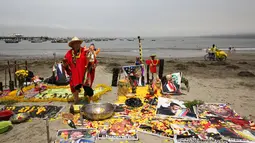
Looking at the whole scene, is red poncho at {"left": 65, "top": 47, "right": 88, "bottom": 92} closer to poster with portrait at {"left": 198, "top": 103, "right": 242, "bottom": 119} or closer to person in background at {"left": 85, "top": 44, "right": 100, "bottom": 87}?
person in background at {"left": 85, "top": 44, "right": 100, "bottom": 87}

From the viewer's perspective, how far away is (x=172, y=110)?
19.0 ft

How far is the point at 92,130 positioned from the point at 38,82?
4.45 meters

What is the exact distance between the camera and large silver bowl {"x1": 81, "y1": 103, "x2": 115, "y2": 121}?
514 centimetres

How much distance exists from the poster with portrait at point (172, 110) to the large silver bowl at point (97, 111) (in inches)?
59.3

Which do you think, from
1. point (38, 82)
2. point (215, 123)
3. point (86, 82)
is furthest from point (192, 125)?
point (38, 82)

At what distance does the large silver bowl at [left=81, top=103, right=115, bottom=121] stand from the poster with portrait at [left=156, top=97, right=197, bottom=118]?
151 cm

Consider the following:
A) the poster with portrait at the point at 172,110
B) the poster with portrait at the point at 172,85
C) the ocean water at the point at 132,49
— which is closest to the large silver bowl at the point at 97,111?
the poster with portrait at the point at 172,110

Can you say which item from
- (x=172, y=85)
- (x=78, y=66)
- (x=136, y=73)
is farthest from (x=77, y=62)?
(x=172, y=85)

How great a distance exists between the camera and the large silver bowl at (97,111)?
514 cm

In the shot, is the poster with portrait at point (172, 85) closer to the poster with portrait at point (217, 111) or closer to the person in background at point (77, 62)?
the poster with portrait at point (217, 111)

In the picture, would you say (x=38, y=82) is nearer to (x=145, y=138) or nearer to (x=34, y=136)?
(x=34, y=136)

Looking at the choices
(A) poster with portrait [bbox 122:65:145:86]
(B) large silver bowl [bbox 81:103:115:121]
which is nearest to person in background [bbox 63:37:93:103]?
(B) large silver bowl [bbox 81:103:115:121]

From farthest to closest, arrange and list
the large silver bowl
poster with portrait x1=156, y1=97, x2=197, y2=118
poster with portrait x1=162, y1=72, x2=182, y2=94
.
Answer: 1. poster with portrait x1=162, y1=72, x2=182, y2=94
2. poster with portrait x1=156, y1=97, x2=197, y2=118
3. the large silver bowl

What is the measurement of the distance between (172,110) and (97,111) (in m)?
2.37
